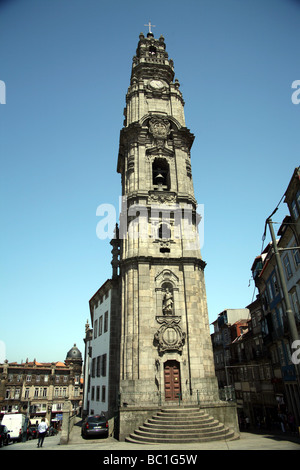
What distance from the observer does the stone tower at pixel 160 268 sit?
22.7 m

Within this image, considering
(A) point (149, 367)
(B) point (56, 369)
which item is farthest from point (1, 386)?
(A) point (149, 367)

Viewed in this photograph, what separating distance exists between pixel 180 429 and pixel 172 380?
500 cm

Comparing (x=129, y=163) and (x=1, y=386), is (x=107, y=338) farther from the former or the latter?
(x=1, y=386)

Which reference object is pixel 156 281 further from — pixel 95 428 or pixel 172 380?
pixel 95 428

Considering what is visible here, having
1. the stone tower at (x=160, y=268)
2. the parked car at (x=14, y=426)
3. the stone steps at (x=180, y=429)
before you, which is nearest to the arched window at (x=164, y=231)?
the stone tower at (x=160, y=268)

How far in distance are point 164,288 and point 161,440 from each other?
11122 mm

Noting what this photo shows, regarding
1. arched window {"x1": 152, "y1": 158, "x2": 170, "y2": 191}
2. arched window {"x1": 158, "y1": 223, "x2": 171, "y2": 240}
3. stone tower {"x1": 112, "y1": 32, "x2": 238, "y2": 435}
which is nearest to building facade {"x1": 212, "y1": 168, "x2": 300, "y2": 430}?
stone tower {"x1": 112, "y1": 32, "x2": 238, "y2": 435}

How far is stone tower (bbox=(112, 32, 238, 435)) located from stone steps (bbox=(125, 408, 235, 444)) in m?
1.17

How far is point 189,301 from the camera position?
25312 mm

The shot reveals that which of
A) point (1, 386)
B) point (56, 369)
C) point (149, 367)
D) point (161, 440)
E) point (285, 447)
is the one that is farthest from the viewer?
point (56, 369)

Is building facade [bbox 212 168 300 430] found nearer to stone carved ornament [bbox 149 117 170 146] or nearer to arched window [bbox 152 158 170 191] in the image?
arched window [bbox 152 158 170 191]

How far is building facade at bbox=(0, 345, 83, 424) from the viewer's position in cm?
6169

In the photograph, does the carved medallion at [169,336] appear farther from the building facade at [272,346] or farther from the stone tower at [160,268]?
the building facade at [272,346]

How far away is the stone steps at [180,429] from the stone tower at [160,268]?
3.85ft
